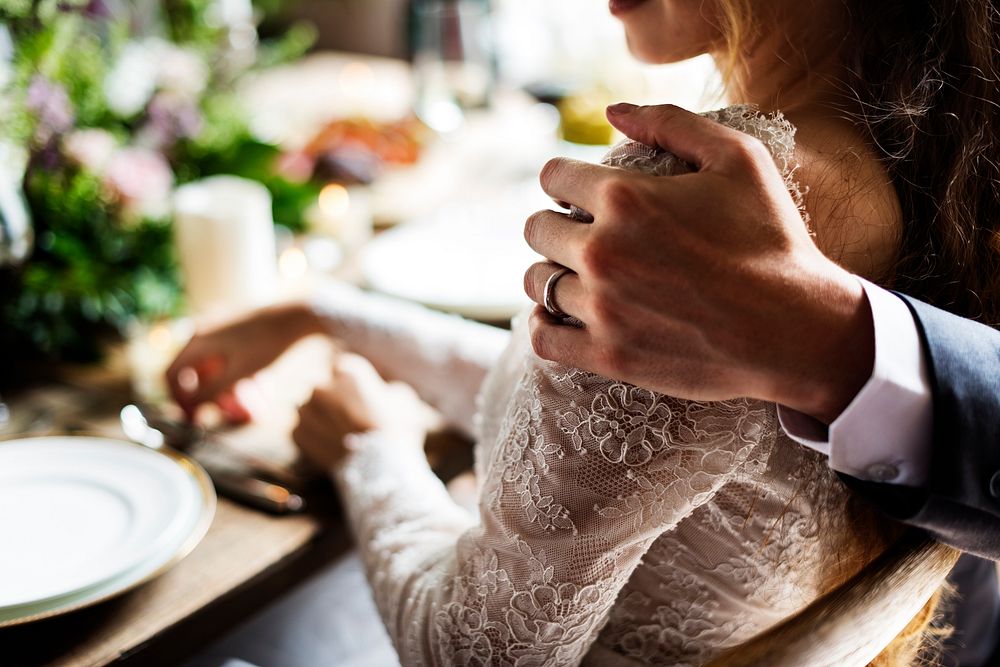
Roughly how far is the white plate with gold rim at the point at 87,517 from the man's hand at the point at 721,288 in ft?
1.44

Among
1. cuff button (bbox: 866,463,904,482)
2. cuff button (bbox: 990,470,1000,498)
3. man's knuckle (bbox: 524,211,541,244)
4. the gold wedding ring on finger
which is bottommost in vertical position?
cuff button (bbox: 866,463,904,482)

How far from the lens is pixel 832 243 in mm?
609

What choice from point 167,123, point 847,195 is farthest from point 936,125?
point 167,123

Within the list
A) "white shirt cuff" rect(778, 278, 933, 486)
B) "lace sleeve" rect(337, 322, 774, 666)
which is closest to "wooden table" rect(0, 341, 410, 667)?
"lace sleeve" rect(337, 322, 774, 666)

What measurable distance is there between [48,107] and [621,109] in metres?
0.89

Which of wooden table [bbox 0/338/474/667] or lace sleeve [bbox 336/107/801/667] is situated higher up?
lace sleeve [bbox 336/107/801/667]

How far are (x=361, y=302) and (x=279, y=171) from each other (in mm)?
496

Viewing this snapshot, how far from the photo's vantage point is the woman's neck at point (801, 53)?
668 millimetres

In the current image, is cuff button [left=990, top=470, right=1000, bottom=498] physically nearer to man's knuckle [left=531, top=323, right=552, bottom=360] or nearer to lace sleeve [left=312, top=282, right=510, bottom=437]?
man's knuckle [left=531, top=323, right=552, bottom=360]

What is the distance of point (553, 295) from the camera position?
591mm

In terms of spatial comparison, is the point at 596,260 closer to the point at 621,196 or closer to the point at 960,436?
the point at 621,196

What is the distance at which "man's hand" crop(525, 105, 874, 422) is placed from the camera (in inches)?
19.7

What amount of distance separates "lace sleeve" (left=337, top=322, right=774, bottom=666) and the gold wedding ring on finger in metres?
0.04

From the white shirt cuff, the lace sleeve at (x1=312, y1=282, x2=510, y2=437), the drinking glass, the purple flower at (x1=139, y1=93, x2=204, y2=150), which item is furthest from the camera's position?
the drinking glass
